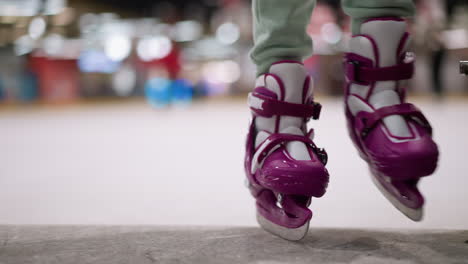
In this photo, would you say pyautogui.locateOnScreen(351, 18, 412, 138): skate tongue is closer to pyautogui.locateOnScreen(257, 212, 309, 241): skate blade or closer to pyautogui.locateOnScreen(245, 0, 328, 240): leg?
pyautogui.locateOnScreen(245, 0, 328, 240): leg

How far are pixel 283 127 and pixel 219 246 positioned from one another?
0.66 feet

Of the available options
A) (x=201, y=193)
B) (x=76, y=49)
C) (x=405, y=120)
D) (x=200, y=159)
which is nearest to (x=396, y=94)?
(x=405, y=120)

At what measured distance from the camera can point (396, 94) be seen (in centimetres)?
68

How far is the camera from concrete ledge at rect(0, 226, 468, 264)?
56cm

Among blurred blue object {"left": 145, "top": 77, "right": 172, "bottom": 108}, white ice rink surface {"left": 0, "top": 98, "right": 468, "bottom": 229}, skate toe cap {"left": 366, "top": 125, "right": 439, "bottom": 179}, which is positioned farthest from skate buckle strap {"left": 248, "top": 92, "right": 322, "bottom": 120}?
blurred blue object {"left": 145, "top": 77, "right": 172, "bottom": 108}

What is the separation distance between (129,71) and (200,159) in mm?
12898

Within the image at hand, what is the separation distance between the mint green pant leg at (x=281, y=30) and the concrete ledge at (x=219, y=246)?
286mm

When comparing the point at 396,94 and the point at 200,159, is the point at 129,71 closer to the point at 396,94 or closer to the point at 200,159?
the point at 200,159

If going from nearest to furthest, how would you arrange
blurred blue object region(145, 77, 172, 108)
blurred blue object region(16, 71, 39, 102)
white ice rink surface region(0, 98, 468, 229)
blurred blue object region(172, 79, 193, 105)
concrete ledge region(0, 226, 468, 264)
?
concrete ledge region(0, 226, 468, 264)
white ice rink surface region(0, 98, 468, 229)
blurred blue object region(145, 77, 172, 108)
blurred blue object region(172, 79, 193, 105)
blurred blue object region(16, 71, 39, 102)

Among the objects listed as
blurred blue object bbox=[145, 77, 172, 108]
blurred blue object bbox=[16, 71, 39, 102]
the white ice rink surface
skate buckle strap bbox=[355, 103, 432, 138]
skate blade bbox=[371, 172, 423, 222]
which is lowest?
the white ice rink surface

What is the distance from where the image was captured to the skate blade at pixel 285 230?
61 centimetres

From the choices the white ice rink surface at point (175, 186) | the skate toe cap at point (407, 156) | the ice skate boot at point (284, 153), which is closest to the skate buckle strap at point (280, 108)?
the ice skate boot at point (284, 153)

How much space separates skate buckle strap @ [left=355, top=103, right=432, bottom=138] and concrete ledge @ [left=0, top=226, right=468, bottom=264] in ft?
0.51

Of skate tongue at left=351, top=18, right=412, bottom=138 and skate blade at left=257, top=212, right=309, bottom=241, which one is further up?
skate tongue at left=351, top=18, right=412, bottom=138
